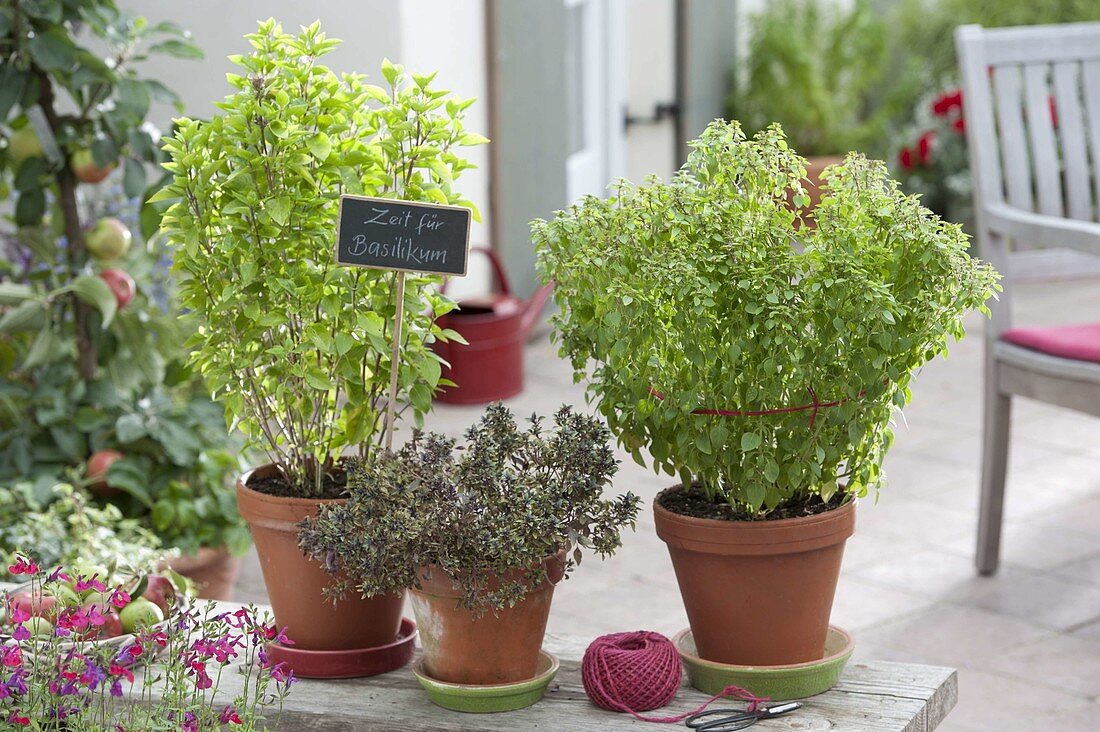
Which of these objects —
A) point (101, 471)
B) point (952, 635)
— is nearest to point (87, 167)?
point (101, 471)

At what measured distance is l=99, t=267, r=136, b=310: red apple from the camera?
2.57 meters

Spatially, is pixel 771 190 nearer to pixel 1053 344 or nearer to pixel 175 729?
pixel 175 729

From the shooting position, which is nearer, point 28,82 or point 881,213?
point 881,213

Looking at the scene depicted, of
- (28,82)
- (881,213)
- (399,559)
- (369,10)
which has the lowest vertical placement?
(399,559)

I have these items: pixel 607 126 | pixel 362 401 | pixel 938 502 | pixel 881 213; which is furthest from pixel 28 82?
pixel 607 126

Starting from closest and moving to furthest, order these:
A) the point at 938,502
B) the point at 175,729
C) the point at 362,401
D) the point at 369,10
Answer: the point at 175,729 < the point at 362,401 < the point at 938,502 < the point at 369,10

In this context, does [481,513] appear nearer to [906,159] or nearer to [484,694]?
[484,694]

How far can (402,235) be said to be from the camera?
151 centimetres

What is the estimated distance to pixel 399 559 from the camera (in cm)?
144

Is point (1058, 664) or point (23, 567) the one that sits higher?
point (23, 567)

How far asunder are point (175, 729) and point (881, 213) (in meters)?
0.91

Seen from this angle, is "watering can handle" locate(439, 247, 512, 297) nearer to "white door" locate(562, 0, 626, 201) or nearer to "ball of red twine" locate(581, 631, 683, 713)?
"white door" locate(562, 0, 626, 201)

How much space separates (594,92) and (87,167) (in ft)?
10.5

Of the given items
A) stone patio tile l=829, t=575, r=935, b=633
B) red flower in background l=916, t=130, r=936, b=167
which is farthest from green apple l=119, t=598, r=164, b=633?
red flower in background l=916, t=130, r=936, b=167
